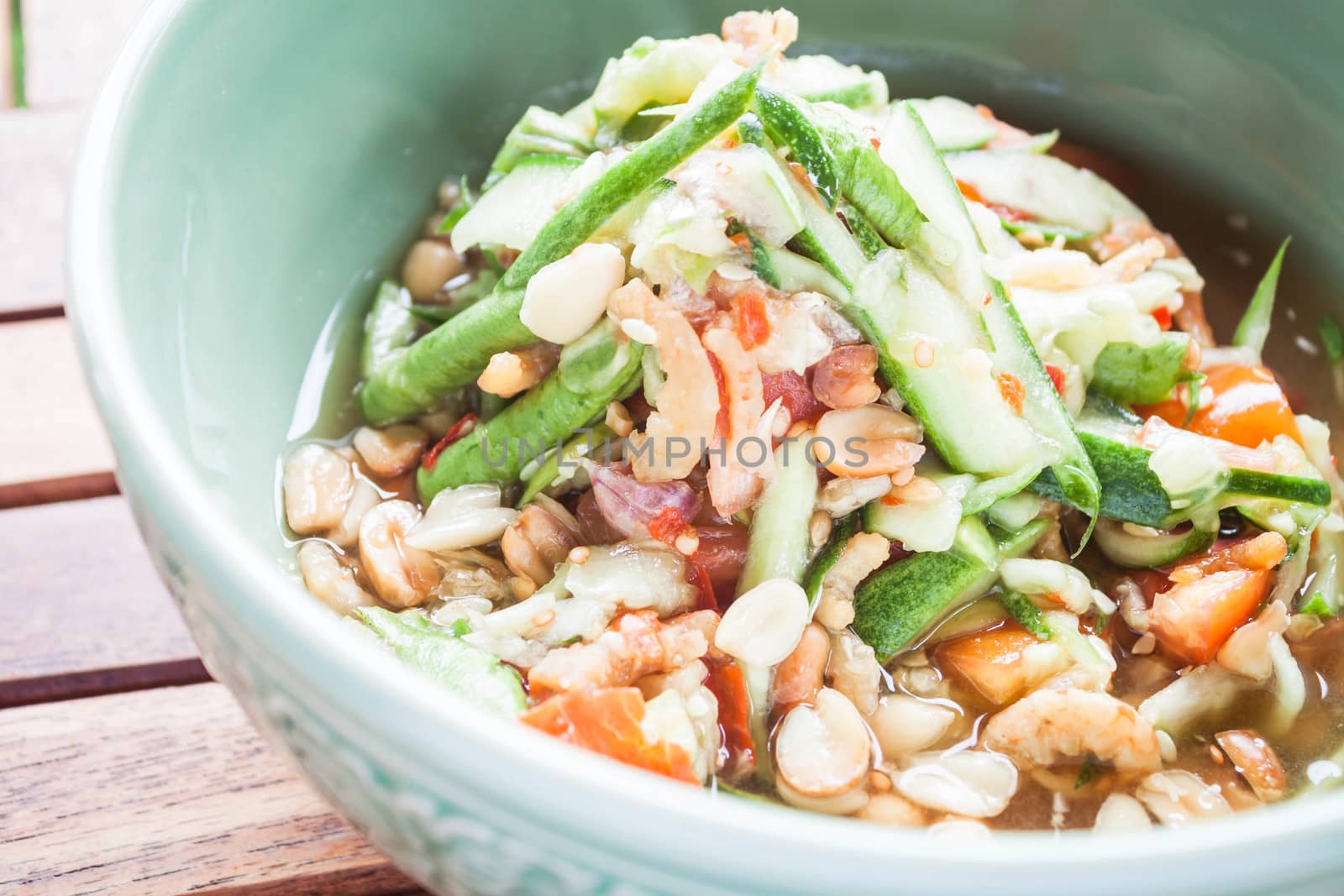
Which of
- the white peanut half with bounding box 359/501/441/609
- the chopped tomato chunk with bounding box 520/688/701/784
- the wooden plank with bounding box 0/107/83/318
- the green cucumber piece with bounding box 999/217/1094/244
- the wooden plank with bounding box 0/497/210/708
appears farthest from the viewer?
the wooden plank with bounding box 0/107/83/318

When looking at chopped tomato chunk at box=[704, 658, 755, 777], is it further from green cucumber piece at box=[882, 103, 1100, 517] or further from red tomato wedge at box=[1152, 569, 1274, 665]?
red tomato wedge at box=[1152, 569, 1274, 665]

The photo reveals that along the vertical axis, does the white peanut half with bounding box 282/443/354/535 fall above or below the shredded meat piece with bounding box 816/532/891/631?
above

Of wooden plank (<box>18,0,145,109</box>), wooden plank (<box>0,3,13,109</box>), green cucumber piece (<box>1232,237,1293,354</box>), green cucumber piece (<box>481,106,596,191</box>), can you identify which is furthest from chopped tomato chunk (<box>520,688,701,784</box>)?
wooden plank (<box>0,3,13,109</box>)

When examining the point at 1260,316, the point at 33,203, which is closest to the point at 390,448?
the point at 33,203

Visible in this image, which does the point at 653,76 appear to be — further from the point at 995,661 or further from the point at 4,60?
the point at 4,60

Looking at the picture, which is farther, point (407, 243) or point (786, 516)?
point (407, 243)

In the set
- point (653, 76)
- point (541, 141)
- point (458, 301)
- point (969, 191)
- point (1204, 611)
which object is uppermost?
point (653, 76)

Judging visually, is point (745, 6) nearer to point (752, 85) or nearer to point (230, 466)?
point (752, 85)
